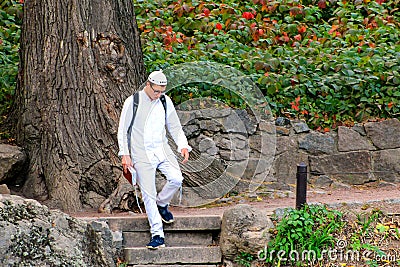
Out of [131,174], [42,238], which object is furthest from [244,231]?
[42,238]

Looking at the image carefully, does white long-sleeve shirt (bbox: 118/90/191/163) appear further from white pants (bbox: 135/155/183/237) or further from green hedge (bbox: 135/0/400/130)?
green hedge (bbox: 135/0/400/130)

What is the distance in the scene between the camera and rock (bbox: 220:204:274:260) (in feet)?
23.6

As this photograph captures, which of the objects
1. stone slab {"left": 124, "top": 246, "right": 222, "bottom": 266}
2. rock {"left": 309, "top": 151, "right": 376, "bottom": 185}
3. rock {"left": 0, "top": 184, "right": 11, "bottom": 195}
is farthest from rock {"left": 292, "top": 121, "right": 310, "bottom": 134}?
rock {"left": 0, "top": 184, "right": 11, "bottom": 195}

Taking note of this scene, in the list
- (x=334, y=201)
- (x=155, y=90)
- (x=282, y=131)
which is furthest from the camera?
(x=282, y=131)

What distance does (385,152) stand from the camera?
10.2m

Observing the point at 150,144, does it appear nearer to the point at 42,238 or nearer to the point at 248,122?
the point at 42,238

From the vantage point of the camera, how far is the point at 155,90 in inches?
270

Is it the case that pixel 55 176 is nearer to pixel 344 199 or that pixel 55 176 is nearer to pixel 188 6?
pixel 344 199

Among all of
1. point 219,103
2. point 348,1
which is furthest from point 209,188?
point 348,1

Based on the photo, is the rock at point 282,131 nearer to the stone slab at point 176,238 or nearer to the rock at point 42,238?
the stone slab at point 176,238

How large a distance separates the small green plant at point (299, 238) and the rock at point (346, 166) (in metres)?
2.95

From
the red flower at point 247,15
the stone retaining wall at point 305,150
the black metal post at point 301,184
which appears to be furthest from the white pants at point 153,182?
the red flower at point 247,15

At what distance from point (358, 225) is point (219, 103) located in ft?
10.6

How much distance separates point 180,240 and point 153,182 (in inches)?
33.0
